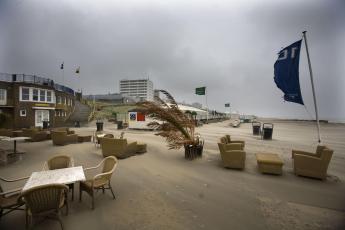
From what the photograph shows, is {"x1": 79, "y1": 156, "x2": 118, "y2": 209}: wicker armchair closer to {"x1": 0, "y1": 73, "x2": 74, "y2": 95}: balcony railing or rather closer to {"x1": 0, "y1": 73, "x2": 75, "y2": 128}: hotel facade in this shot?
{"x1": 0, "y1": 73, "x2": 75, "y2": 128}: hotel facade

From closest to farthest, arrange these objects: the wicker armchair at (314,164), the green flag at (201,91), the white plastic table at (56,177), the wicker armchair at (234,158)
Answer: the white plastic table at (56,177), the wicker armchair at (314,164), the wicker armchair at (234,158), the green flag at (201,91)

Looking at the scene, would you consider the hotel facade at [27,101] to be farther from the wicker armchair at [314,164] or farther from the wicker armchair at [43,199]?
the wicker armchair at [314,164]

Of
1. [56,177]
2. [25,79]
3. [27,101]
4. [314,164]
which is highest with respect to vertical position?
[25,79]

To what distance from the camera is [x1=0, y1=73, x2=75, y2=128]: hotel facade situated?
67.6ft

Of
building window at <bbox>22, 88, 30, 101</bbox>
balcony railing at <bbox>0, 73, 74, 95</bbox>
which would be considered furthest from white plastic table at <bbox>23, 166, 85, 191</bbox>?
balcony railing at <bbox>0, 73, 74, 95</bbox>

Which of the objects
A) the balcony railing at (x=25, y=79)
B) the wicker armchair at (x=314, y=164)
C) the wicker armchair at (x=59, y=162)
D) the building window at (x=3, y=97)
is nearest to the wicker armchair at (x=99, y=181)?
the wicker armchair at (x=59, y=162)

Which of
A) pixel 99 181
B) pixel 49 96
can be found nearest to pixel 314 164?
pixel 99 181

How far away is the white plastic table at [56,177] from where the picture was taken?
346cm

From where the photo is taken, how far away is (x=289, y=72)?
24.6ft

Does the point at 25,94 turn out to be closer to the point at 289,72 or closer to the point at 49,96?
the point at 49,96

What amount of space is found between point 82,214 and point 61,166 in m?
1.60

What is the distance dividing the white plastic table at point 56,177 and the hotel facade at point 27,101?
65.3ft

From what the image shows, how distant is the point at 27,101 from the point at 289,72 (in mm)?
26186

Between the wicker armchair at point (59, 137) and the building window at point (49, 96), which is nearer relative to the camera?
the wicker armchair at point (59, 137)
